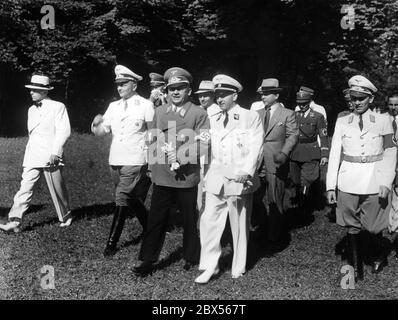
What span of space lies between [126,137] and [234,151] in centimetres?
161

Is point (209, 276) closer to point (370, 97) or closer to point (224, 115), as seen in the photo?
point (224, 115)

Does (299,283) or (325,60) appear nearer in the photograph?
(299,283)

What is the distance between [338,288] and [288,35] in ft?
66.4

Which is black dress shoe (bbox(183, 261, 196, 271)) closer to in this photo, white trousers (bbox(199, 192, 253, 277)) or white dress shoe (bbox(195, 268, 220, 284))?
white trousers (bbox(199, 192, 253, 277))

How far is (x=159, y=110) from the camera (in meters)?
7.16

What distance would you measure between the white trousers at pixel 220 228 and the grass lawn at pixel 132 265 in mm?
207

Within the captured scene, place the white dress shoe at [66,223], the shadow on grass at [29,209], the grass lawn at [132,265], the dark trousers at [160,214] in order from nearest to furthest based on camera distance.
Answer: the grass lawn at [132,265] < the dark trousers at [160,214] < the white dress shoe at [66,223] < the shadow on grass at [29,209]

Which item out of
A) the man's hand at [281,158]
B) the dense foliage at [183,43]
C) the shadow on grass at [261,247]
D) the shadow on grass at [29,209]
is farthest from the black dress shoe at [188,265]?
the dense foliage at [183,43]

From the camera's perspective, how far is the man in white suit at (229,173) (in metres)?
6.91

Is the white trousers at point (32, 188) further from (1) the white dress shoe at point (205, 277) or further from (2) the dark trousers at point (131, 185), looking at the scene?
(1) the white dress shoe at point (205, 277)

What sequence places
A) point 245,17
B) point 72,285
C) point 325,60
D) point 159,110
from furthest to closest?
point 325,60, point 245,17, point 159,110, point 72,285

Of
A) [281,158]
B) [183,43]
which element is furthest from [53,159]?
[183,43]

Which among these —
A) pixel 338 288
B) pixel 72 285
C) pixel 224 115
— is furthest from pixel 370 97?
pixel 72 285

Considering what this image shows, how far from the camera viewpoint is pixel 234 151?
6.93m
